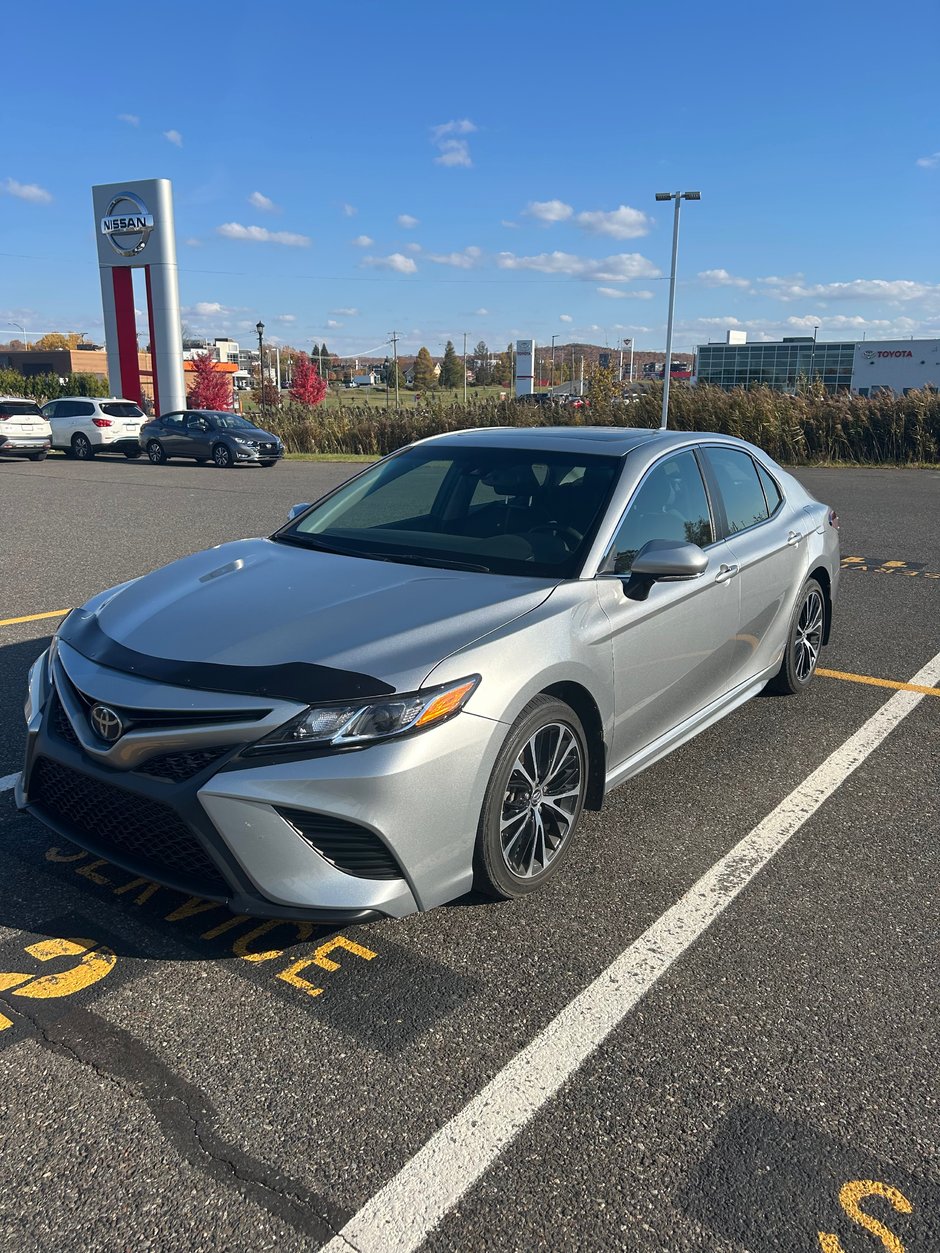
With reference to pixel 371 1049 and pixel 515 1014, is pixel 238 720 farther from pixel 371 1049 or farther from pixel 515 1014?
pixel 515 1014

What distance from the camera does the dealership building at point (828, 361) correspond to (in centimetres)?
7738

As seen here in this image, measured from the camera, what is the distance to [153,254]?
30250mm

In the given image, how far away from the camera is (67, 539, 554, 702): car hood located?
9.36 feet

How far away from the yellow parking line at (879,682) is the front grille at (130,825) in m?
4.40

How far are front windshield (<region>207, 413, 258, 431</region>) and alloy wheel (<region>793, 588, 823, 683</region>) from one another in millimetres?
20917

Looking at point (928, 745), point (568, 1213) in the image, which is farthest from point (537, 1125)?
point (928, 745)

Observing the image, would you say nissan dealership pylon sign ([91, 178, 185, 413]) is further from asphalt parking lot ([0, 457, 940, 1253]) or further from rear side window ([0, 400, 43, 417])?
asphalt parking lot ([0, 457, 940, 1253])

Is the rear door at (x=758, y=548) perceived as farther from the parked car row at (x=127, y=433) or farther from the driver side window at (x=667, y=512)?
the parked car row at (x=127, y=433)

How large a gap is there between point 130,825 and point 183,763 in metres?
0.30

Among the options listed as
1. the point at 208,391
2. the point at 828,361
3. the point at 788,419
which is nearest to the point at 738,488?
the point at 788,419

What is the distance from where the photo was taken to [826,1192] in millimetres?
2117

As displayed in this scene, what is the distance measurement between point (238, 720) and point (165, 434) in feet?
79.5

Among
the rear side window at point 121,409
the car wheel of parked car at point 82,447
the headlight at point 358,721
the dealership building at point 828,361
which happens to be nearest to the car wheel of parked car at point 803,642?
the headlight at point 358,721

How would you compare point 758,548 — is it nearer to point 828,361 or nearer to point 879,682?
point 879,682
